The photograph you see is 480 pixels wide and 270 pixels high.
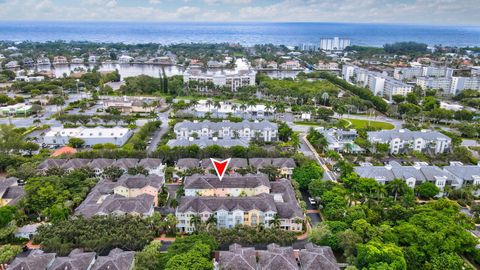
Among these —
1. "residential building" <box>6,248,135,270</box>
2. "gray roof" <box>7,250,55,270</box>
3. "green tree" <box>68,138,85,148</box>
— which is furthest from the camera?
"green tree" <box>68,138,85,148</box>

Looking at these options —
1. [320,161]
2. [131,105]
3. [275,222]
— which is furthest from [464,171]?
[131,105]

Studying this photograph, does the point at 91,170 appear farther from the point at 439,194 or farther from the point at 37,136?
the point at 439,194

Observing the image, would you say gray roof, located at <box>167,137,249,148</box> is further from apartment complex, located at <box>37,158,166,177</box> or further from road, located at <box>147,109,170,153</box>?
apartment complex, located at <box>37,158,166,177</box>

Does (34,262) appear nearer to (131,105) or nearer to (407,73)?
(131,105)

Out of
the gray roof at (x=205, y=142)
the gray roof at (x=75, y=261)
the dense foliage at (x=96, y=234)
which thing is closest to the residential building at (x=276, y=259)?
the dense foliage at (x=96, y=234)

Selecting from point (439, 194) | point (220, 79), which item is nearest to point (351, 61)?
point (220, 79)

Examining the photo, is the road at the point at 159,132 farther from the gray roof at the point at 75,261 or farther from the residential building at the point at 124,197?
the gray roof at the point at 75,261

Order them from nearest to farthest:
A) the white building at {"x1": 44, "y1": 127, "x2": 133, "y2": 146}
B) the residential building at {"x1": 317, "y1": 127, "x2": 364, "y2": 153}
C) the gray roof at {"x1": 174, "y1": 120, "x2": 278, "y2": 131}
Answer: the residential building at {"x1": 317, "y1": 127, "x2": 364, "y2": 153}, the white building at {"x1": 44, "y1": 127, "x2": 133, "y2": 146}, the gray roof at {"x1": 174, "y1": 120, "x2": 278, "y2": 131}

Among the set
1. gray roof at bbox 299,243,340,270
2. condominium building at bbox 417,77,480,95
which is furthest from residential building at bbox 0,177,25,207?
condominium building at bbox 417,77,480,95
